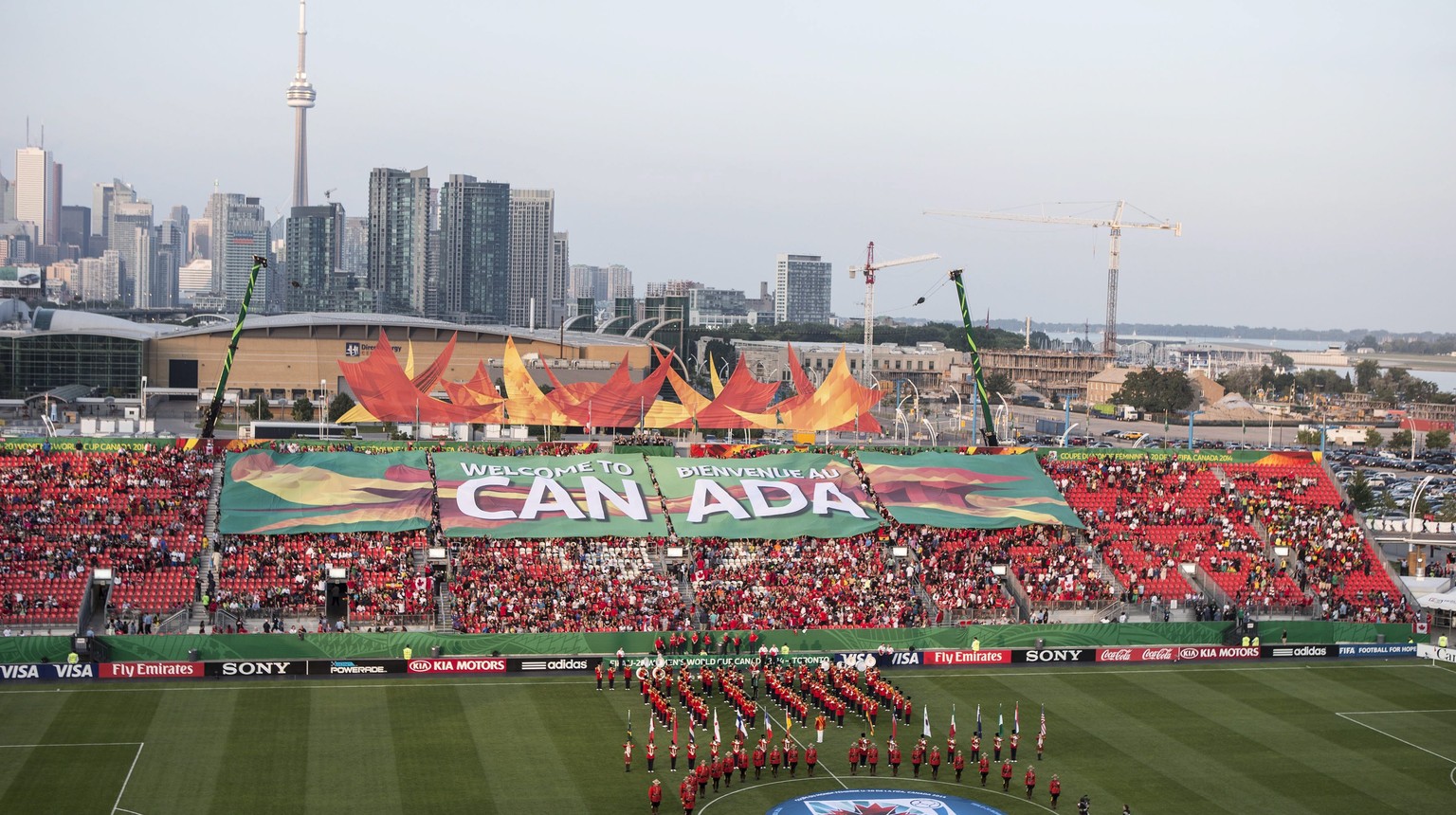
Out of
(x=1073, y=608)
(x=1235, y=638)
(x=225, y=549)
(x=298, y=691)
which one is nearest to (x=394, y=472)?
(x=225, y=549)

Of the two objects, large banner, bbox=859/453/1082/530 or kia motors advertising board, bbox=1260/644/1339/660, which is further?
large banner, bbox=859/453/1082/530

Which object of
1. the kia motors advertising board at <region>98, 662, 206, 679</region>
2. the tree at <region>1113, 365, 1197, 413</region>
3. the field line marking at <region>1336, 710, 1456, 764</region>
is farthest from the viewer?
the tree at <region>1113, 365, 1197, 413</region>

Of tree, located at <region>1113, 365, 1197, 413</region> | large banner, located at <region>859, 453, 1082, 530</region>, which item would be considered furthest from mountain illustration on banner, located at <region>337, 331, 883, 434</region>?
tree, located at <region>1113, 365, 1197, 413</region>

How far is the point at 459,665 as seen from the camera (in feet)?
139

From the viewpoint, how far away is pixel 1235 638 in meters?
48.1

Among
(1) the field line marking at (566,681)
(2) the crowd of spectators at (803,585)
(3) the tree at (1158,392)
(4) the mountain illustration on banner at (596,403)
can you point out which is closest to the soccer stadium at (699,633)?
A: (2) the crowd of spectators at (803,585)

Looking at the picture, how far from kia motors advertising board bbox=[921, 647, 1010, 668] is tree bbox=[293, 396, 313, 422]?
7118 cm

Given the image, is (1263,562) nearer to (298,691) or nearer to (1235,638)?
(1235,638)

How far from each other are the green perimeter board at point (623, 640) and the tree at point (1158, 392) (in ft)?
376

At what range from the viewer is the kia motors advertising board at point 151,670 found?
40.0 metres

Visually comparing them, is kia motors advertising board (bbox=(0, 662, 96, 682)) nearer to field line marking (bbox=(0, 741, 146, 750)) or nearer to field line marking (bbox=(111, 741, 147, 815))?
field line marking (bbox=(0, 741, 146, 750))

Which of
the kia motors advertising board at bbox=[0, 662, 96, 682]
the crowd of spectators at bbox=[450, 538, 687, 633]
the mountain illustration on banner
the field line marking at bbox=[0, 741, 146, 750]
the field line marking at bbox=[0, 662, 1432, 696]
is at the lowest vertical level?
the field line marking at bbox=[0, 662, 1432, 696]

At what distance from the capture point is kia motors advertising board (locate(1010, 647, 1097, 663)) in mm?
46375

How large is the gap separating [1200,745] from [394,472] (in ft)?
104
